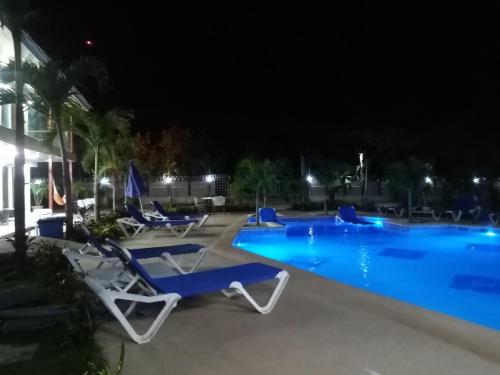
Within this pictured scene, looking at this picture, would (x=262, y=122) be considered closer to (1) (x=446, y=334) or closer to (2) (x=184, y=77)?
(2) (x=184, y=77)

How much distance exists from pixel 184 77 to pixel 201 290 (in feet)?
103

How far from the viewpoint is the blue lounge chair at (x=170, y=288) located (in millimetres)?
3646

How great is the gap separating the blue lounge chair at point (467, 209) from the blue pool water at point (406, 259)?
145 centimetres

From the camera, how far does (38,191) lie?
57.9ft

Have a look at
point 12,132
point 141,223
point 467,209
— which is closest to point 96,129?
point 12,132

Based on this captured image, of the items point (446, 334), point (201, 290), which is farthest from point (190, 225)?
point (446, 334)

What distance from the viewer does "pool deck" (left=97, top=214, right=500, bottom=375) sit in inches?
124

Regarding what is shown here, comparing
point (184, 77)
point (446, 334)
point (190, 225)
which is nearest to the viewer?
point (446, 334)

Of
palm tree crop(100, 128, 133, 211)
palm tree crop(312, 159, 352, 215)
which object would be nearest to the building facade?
palm tree crop(100, 128, 133, 211)

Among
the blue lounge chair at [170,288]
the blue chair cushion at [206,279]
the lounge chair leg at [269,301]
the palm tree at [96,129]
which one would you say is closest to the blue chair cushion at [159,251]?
the blue lounge chair at [170,288]

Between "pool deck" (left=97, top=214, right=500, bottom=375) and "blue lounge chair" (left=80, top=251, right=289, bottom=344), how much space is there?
13cm

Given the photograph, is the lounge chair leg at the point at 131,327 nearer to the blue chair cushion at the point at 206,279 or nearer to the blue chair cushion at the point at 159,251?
the blue chair cushion at the point at 206,279

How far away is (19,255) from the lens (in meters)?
5.63

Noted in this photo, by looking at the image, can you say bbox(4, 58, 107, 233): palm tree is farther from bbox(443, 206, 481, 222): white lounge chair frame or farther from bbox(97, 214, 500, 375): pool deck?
bbox(443, 206, 481, 222): white lounge chair frame
